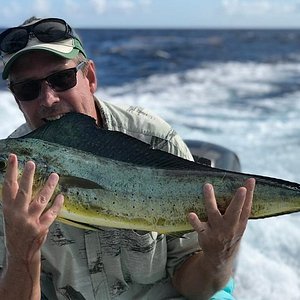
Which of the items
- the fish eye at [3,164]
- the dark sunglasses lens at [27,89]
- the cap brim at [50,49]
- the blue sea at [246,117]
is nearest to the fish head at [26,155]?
the fish eye at [3,164]

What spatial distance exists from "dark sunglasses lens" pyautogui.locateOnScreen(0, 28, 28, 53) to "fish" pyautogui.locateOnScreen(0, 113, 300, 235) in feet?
2.26

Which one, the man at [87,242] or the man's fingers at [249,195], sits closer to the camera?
the man's fingers at [249,195]

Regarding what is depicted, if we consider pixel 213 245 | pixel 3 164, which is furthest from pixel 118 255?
pixel 3 164

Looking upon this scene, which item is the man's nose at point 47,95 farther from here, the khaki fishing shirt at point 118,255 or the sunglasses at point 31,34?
the khaki fishing shirt at point 118,255

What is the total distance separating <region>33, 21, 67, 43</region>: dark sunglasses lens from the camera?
9.50ft

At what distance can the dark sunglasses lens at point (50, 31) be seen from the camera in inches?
114

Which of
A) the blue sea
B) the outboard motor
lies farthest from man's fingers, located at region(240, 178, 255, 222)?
the outboard motor

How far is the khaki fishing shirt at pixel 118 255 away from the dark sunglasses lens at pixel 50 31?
15.4 inches

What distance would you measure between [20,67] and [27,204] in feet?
3.01

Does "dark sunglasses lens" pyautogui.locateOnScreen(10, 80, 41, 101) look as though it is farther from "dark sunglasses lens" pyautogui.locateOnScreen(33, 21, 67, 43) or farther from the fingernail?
the fingernail

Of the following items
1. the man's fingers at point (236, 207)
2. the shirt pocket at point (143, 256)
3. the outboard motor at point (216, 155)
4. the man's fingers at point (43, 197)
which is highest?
the man's fingers at point (43, 197)

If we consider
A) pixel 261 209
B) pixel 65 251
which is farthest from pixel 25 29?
pixel 261 209

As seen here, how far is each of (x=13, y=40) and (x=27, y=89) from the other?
0.92 ft

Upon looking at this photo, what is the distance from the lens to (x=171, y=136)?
311 cm
